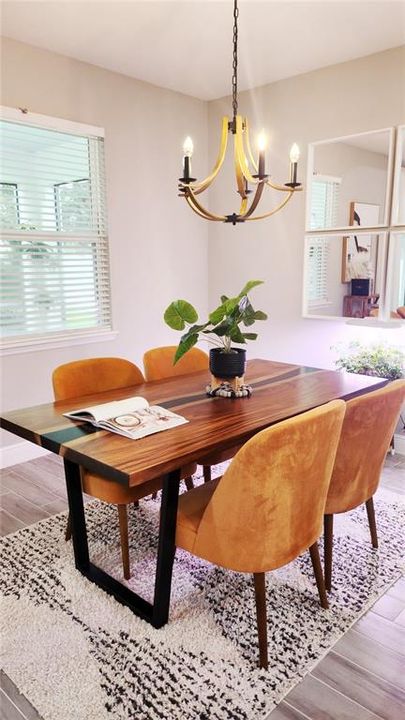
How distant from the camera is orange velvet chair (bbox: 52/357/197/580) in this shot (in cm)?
197

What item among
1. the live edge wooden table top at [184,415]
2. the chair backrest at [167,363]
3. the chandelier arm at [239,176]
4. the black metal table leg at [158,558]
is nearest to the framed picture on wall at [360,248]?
the live edge wooden table top at [184,415]

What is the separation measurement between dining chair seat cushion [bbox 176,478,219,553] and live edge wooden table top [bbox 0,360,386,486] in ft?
0.90

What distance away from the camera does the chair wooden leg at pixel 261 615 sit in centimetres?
162

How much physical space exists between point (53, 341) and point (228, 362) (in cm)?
172

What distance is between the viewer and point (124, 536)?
205 cm

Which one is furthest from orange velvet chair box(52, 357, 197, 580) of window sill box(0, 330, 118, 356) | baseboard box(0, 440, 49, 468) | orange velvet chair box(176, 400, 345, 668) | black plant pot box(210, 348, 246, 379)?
baseboard box(0, 440, 49, 468)

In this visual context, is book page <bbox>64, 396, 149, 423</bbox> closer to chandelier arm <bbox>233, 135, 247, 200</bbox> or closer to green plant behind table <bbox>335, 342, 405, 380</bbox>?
chandelier arm <bbox>233, 135, 247, 200</bbox>

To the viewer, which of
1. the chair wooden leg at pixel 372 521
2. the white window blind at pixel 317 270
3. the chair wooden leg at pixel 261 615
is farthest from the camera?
the white window blind at pixel 317 270

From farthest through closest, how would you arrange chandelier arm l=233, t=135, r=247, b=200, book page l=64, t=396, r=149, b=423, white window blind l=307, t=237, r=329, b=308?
1. white window blind l=307, t=237, r=329, b=308
2. chandelier arm l=233, t=135, r=247, b=200
3. book page l=64, t=396, r=149, b=423

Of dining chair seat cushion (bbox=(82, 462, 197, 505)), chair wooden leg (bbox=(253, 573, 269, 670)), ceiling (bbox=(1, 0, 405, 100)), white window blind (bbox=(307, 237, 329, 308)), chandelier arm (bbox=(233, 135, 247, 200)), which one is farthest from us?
white window blind (bbox=(307, 237, 329, 308))

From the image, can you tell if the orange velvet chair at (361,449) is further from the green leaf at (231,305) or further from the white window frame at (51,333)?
the white window frame at (51,333)

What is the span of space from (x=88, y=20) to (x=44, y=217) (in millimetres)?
1166

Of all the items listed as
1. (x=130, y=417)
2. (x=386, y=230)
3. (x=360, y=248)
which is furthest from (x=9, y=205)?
(x=386, y=230)

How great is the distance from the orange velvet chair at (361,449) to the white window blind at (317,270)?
6.17 feet
